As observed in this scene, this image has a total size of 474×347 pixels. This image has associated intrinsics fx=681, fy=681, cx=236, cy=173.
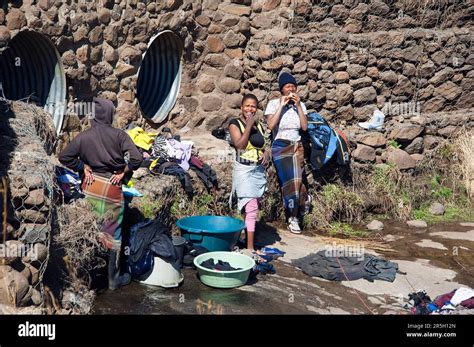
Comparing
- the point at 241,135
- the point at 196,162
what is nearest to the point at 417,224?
the point at 196,162

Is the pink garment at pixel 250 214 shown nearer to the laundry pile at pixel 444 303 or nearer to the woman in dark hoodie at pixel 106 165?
the woman in dark hoodie at pixel 106 165

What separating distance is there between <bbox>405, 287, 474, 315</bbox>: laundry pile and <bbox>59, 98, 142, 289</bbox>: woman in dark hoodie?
2.77m

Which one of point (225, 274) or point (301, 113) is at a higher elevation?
point (301, 113)

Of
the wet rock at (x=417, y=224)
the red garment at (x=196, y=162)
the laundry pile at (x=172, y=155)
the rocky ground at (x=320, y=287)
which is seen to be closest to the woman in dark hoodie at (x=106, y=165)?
the rocky ground at (x=320, y=287)

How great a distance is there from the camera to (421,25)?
34.1ft

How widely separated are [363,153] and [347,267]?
2782 millimetres

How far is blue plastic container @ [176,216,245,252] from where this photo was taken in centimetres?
698

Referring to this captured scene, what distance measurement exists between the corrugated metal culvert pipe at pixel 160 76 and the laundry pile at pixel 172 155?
2.82 ft

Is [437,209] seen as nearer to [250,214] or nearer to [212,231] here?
[250,214]

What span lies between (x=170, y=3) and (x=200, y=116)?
1.66 m

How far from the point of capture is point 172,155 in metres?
8.11

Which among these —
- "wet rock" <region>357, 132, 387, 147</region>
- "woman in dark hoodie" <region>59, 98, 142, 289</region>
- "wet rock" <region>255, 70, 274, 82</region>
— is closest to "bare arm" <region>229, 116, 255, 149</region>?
"woman in dark hoodie" <region>59, 98, 142, 289</region>

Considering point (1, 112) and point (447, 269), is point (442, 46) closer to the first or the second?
point (447, 269)

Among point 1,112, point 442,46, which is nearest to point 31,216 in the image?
point 1,112
